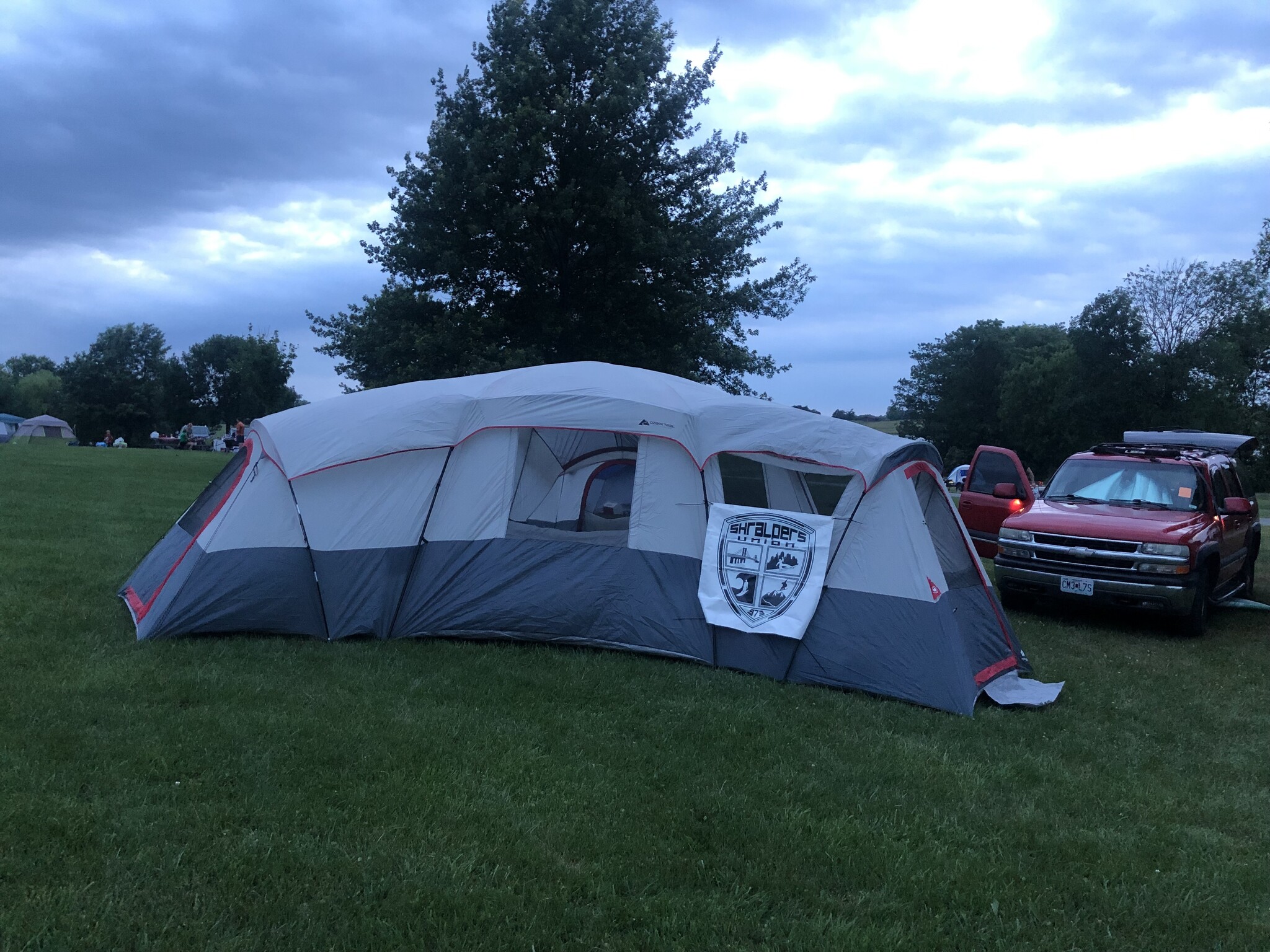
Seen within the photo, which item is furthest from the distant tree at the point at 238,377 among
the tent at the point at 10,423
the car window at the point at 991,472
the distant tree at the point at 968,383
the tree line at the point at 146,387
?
the car window at the point at 991,472

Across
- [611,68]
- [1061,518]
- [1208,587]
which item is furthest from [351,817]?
[611,68]

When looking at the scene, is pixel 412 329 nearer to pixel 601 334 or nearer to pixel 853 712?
pixel 601 334

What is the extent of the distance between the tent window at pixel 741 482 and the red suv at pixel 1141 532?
13.3 feet

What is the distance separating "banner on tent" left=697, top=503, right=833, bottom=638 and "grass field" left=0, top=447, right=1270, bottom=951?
471 mm

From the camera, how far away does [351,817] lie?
447 centimetres

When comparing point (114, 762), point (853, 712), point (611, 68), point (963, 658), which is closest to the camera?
point (114, 762)

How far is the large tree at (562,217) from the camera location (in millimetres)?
17734

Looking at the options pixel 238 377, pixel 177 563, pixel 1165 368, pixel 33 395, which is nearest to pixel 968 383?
pixel 1165 368

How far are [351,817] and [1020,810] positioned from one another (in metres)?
3.36

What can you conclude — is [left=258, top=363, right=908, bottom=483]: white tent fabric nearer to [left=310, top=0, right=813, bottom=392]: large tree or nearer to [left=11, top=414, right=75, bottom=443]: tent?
[left=310, top=0, right=813, bottom=392]: large tree

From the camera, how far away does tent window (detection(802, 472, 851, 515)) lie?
742cm

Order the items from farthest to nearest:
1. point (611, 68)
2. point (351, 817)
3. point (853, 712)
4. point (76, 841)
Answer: point (611, 68) < point (853, 712) < point (351, 817) < point (76, 841)

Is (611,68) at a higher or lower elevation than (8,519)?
higher

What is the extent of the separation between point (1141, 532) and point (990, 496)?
3.76 metres
